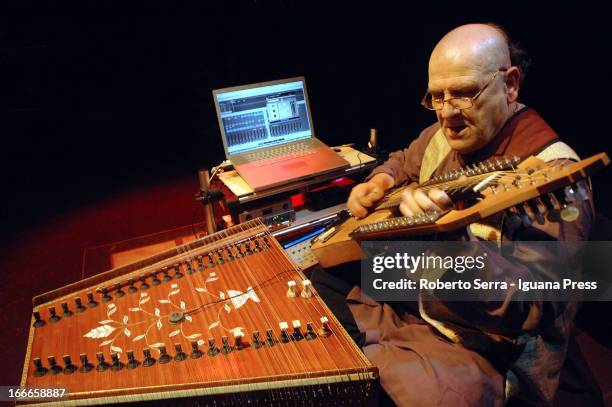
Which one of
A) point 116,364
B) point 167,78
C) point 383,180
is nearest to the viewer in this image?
point 116,364

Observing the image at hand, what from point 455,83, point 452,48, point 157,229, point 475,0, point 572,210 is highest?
point 475,0

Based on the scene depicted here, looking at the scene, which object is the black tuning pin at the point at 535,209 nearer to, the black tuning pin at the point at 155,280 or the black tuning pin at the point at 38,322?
the black tuning pin at the point at 155,280

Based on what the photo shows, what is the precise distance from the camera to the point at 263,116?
260cm

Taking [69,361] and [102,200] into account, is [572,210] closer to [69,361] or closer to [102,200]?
[69,361]

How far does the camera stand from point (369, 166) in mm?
2676

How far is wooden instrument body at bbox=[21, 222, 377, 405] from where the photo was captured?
1182 millimetres

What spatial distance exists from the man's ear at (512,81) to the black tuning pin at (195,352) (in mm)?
1455

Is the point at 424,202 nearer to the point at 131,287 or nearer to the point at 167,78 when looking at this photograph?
the point at 131,287

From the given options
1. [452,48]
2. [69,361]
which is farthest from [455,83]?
[69,361]

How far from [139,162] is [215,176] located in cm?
286

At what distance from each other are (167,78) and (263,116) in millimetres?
3119

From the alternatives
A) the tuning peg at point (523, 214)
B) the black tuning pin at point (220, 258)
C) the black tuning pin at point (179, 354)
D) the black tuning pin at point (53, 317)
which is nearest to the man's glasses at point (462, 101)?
the tuning peg at point (523, 214)

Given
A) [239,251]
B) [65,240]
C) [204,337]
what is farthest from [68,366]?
[65,240]

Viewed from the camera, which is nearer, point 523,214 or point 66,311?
point 523,214
